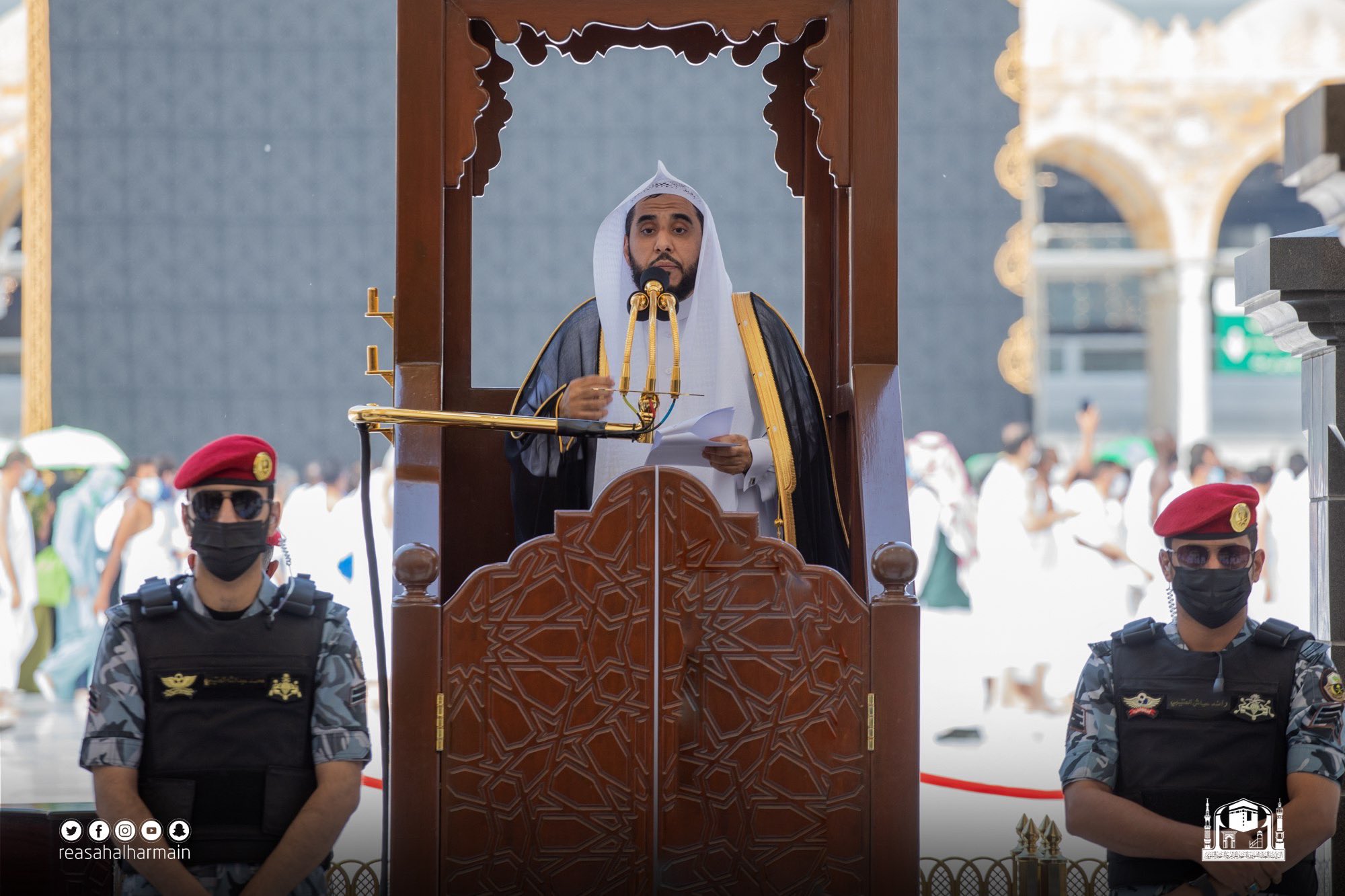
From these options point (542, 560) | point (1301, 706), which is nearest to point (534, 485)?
point (542, 560)

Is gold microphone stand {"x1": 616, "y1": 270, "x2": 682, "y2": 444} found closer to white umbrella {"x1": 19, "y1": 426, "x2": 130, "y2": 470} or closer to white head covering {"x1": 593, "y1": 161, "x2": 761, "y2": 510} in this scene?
white head covering {"x1": 593, "y1": 161, "x2": 761, "y2": 510}

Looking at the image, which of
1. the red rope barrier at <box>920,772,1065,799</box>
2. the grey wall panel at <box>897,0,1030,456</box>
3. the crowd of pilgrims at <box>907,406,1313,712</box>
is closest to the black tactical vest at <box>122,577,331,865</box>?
the red rope barrier at <box>920,772,1065,799</box>

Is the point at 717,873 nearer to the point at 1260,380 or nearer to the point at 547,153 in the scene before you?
the point at 547,153

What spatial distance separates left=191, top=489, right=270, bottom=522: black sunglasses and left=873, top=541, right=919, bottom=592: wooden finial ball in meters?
1.08

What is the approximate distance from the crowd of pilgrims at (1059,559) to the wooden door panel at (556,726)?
15.6ft

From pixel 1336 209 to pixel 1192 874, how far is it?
1.20 metres

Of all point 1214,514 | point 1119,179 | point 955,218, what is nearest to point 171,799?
point 1214,514

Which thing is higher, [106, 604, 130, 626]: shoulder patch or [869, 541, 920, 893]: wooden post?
[106, 604, 130, 626]: shoulder patch

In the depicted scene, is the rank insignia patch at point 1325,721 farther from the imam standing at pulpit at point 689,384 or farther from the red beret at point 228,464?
the red beret at point 228,464

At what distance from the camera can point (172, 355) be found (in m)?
12.6

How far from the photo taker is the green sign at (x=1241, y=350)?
15469 millimetres

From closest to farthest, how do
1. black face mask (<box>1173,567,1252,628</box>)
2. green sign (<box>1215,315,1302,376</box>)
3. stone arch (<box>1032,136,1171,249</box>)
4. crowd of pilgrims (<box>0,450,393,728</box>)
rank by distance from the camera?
black face mask (<box>1173,567,1252,628</box>) < crowd of pilgrims (<box>0,450,393,728</box>) < stone arch (<box>1032,136,1171,249</box>) < green sign (<box>1215,315,1302,376</box>)

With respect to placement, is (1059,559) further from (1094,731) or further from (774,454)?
(1094,731)

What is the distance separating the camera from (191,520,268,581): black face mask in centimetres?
260
